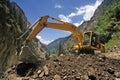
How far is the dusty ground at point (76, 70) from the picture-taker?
12.9 meters

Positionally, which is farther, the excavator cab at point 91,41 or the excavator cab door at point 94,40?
the excavator cab door at point 94,40

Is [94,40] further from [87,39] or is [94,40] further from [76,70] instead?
[76,70]

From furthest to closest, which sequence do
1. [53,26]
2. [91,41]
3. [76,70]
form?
[91,41]
[53,26]
[76,70]

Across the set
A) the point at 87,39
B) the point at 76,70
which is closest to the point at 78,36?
the point at 87,39

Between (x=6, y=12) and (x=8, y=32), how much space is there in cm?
476

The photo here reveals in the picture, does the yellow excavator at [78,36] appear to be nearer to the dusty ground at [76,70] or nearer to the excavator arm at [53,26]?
the excavator arm at [53,26]

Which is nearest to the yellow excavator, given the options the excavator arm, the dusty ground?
the excavator arm

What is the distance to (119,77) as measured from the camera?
1328 cm

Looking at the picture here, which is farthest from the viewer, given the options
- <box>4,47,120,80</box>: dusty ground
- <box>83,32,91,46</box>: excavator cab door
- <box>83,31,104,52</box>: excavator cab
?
<box>83,32,91,46</box>: excavator cab door

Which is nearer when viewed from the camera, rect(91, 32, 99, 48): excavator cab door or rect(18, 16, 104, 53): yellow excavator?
rect(18, 16, 104, 53): yellow excavator

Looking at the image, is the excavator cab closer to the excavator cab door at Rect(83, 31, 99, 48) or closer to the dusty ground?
the excavator cab door at Rect(83, 31, 99, 48)

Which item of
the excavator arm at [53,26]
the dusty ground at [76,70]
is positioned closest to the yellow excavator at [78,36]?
the excavator arm at [53,26]

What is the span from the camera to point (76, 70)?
13344 mm

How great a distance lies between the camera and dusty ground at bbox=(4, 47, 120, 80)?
12.9 m
